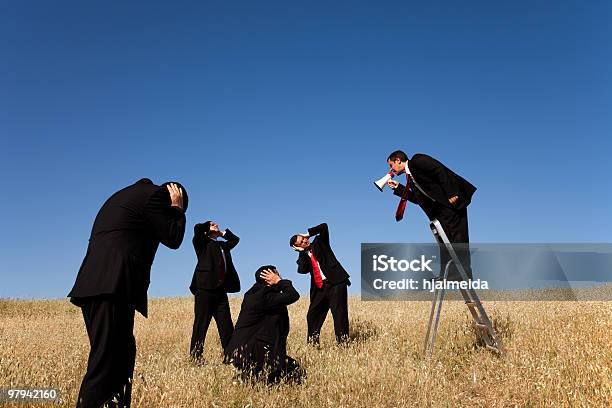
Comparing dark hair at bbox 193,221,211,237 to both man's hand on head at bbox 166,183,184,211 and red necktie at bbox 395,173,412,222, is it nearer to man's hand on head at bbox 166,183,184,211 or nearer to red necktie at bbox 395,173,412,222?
red necktie at bbox 395,173,412,222

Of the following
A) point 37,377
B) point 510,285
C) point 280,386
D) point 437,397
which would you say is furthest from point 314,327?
point 510,285

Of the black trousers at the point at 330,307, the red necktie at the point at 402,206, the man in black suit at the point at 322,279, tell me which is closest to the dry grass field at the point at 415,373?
the black trousers at the point at 330,307

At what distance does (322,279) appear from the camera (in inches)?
393

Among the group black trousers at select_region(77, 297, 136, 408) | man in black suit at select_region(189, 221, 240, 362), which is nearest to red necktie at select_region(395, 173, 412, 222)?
man in black suit at select_region(189, 221, 240, 362)

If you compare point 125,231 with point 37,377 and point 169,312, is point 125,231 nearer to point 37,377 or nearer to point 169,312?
point 37,377

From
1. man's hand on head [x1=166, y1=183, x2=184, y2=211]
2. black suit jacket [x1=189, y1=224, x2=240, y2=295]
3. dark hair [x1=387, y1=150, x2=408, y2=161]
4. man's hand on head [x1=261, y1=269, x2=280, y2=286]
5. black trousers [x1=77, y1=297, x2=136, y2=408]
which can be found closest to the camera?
black trousers [x1=77, y1=297, x2=136, y2=408]

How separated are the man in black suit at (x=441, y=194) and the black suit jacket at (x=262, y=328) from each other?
217cm

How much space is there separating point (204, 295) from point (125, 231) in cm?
485

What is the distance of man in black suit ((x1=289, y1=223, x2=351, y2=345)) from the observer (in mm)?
9852

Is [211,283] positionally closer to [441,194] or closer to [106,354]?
[441,194]

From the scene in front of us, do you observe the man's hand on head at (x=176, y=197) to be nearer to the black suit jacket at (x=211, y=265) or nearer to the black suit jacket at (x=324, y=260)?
the black suit jacket at (x=211, y=265)

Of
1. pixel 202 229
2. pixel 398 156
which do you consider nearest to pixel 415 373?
pixel 398 156

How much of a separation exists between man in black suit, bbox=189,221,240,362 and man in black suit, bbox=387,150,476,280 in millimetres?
3726

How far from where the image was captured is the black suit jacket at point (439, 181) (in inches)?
287
